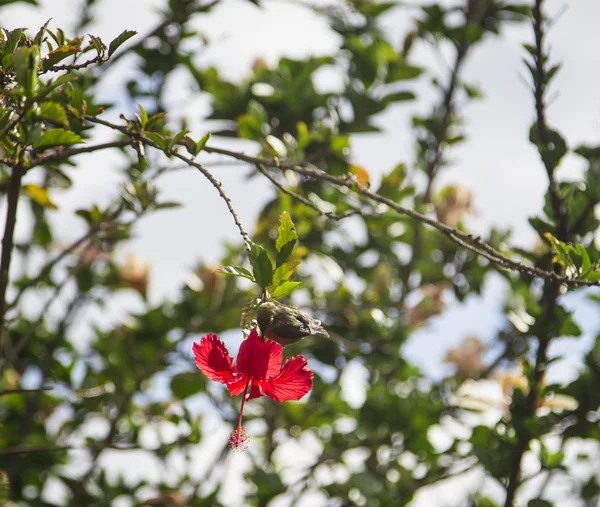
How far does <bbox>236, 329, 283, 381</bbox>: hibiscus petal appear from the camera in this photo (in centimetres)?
80

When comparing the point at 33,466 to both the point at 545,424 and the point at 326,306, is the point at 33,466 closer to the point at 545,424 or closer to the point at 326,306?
the point at 326,306

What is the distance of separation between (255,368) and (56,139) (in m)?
0.38

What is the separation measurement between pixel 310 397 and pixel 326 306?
0.29 metres

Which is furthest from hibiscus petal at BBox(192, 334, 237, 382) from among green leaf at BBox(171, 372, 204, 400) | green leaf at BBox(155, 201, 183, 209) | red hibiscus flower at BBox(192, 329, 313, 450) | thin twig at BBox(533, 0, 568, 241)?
green leaf at BBox(171, 372, 204, 400)

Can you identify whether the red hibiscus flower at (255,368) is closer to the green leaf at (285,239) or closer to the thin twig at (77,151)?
the green leaf at (285,239)

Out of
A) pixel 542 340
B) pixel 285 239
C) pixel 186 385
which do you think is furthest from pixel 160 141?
pixel 186 385

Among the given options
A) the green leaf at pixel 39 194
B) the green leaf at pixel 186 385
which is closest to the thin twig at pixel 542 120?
the green leaf at pixel 39 194

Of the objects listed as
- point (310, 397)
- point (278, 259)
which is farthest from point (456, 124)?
point (278, 259)

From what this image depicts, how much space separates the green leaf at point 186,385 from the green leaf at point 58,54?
1.21 m

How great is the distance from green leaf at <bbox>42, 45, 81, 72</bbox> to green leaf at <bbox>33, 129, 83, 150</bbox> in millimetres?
82

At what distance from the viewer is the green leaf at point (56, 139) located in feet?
2.85

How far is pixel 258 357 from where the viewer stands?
0.81 meters

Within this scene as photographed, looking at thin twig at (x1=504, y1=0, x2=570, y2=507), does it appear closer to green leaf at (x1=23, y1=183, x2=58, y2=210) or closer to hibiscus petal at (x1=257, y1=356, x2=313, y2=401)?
hibiscus petal at (x1=257, y1=356, x2=313, y2=401)

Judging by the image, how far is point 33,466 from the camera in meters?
1.97
